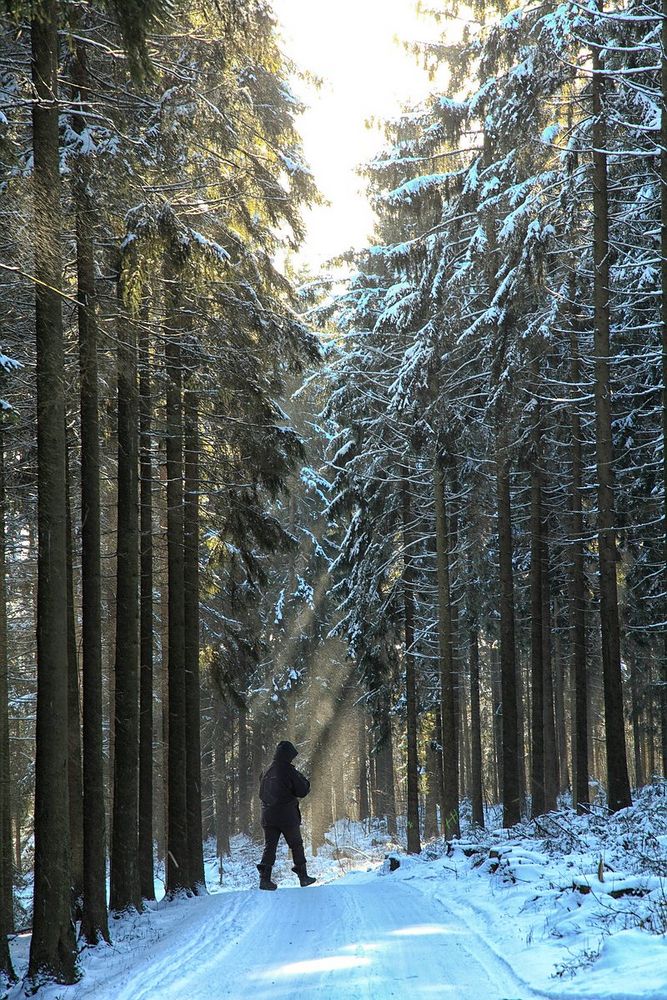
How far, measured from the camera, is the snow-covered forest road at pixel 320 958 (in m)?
5.91

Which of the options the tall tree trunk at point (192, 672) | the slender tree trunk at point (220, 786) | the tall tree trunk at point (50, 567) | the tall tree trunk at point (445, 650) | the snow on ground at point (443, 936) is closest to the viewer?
the snow on ground at point (443, 936)

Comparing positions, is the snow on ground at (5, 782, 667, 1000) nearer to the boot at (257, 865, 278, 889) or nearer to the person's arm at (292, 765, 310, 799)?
the boot at (257, 865, 278, 889)

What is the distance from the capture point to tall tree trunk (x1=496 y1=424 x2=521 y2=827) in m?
18.1

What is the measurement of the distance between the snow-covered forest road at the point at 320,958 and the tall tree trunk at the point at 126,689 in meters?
2.00

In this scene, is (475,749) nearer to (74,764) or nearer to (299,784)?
(299,784)

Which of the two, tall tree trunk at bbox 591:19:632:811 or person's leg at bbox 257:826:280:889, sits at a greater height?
tall tree trunk at bbox 591:19:632:811

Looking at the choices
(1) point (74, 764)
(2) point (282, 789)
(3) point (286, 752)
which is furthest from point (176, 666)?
(1) point (74, 764)

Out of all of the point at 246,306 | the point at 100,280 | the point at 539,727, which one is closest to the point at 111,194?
the point at 100,280

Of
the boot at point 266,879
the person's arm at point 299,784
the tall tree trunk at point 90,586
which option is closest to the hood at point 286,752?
the person's arm at point 299,784

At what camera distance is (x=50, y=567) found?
8.61m

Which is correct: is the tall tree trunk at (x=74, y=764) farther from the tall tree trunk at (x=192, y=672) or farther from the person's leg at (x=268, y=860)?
the tall tree trunk at (x=192, y=672)

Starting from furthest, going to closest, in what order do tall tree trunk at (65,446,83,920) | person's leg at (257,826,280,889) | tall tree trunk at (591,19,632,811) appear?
1. tall tree trunk at (591,19,632,811)
2. person's leg at (257,826,280,889)
3. tall tree trunk at (65,446,83,920)

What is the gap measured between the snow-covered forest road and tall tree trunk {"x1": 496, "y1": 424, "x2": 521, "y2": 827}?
827 centimetres

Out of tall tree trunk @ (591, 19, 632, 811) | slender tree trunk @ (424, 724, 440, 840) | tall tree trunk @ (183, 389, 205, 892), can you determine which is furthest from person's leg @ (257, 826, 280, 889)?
slender tree trunk @ (424, 724, 440, 840)
